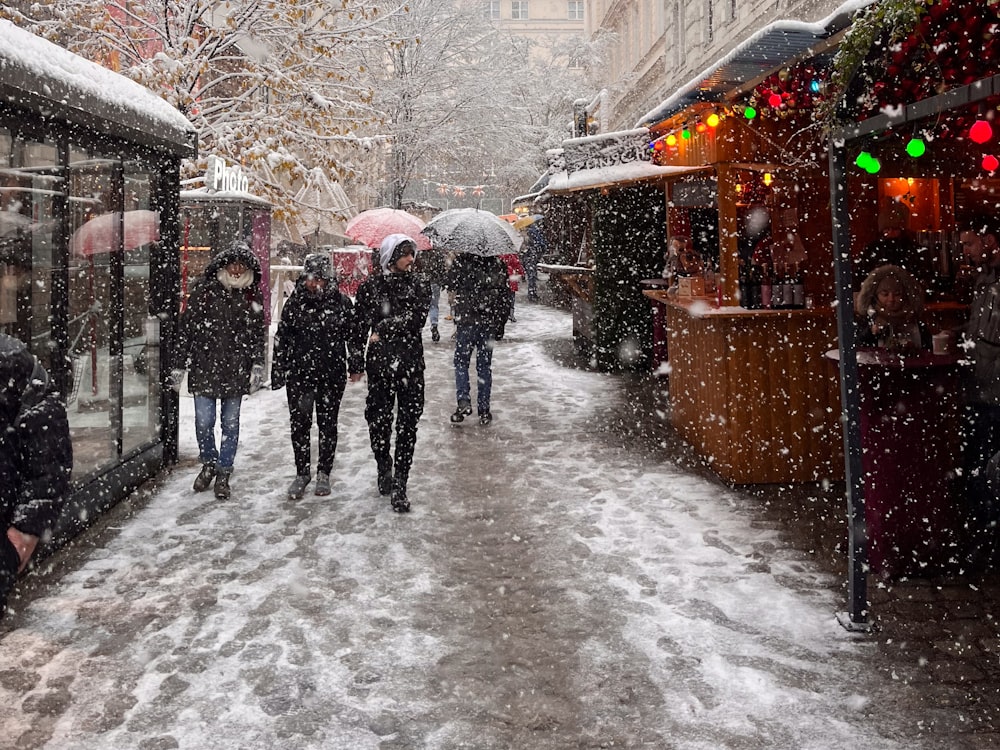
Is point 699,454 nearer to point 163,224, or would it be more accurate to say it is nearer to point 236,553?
point 236,553

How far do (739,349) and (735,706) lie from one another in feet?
12.0

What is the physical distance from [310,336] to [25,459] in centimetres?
393

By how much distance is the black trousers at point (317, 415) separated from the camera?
660 cm

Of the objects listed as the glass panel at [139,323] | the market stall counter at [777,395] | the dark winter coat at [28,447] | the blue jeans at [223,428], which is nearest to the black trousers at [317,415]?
the blue jeans at [223,428]

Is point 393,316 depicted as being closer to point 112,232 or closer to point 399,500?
point 399,500

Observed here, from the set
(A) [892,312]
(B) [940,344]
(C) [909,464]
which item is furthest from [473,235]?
(C) [909,464]

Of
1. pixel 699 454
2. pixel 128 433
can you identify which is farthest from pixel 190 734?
pixel 699 454

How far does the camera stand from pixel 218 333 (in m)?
6.67

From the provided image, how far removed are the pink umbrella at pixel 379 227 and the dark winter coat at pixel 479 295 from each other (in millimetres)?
6070

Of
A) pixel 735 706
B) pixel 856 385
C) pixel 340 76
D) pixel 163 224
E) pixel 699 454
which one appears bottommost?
pixel 735 706

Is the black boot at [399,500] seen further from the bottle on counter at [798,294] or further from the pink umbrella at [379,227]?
the pink umbrella at [379,227]

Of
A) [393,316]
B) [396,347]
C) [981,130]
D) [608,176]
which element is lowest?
[396,347]

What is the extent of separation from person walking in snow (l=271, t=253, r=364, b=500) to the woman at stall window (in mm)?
3538

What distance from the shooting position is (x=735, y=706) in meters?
3.66
